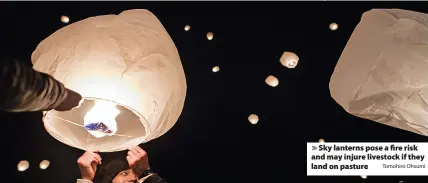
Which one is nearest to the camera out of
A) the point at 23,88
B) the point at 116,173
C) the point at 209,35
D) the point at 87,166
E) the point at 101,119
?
the point at 23,88

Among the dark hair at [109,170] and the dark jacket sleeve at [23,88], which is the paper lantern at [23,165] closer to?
the dark hair at [109,170]

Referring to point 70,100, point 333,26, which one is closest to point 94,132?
point 70,100

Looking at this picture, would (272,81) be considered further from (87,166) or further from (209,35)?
(87,166)

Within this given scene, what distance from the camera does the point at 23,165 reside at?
1555 mm

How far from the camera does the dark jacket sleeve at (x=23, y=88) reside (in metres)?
0.71

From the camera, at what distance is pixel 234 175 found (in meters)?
1.60

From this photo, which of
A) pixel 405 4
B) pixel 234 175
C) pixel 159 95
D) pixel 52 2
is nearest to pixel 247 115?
pixel 234 175

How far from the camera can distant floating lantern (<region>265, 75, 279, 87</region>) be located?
1.62 meters

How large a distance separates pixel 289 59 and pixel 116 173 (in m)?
0.76

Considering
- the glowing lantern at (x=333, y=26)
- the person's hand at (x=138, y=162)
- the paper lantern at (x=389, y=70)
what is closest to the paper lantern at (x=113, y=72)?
the person's hand at (x=138, y=162)

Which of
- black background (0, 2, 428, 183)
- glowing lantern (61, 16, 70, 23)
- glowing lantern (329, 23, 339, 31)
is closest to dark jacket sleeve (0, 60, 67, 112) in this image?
black background (0, 2, 428, 183)

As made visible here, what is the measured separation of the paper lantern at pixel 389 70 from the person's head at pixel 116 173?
2.42 feet

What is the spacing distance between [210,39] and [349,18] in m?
0.57

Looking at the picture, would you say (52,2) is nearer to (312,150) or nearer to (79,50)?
(79,50)
